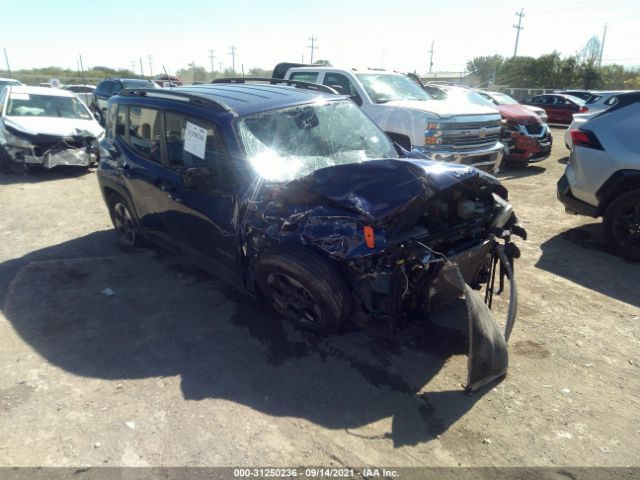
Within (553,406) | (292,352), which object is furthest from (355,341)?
(553,406)

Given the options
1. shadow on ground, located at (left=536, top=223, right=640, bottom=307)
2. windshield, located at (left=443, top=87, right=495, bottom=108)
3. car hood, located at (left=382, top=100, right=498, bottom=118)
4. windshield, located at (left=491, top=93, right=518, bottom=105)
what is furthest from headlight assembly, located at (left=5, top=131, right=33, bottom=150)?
windshield, located at (left=491, top=93, right=518, bottom=105)

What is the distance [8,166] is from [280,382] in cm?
904

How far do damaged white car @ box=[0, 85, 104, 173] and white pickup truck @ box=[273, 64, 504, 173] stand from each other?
5.26 meters

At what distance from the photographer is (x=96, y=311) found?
13.0 ft

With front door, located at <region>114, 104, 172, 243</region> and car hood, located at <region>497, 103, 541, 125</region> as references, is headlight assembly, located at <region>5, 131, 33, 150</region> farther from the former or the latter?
car hood, located at <region>497, 103, 541, 125</region>

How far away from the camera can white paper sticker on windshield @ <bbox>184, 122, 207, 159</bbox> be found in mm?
3656

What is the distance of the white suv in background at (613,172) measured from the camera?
190 inches

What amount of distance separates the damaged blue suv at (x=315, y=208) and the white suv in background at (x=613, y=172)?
2.27 m

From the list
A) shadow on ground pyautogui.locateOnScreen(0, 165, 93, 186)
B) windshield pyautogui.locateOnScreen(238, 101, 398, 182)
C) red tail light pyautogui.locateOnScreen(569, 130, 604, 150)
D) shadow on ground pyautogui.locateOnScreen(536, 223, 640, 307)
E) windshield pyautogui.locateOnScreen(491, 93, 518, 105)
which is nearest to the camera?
windshield pyautogui.locateOnScreen(238, 101, 398, 182)

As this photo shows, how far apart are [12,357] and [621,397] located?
448 cm

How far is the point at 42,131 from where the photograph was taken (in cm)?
888

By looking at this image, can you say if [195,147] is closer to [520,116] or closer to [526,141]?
[526,141]

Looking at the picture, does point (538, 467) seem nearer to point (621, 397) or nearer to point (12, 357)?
point (621, 397)

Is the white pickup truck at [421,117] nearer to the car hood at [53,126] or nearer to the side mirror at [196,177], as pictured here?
the side mirror at [196,177]
